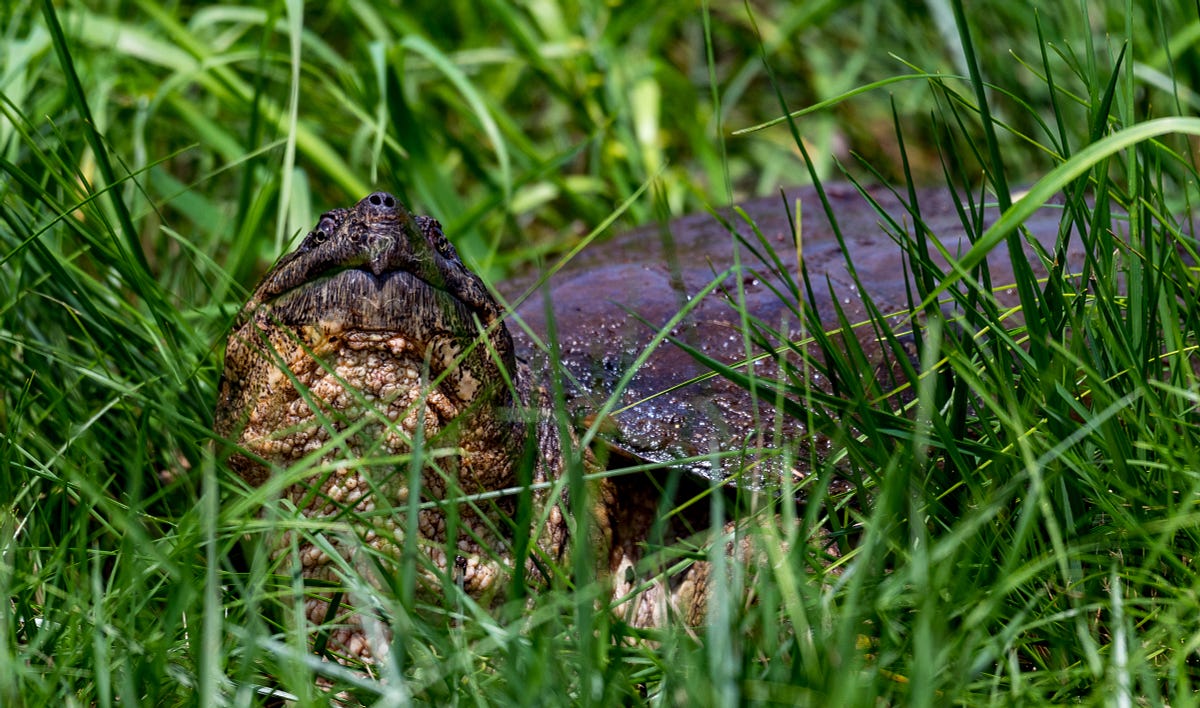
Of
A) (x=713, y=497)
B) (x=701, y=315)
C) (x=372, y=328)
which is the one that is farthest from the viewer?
(x=701, y=315)

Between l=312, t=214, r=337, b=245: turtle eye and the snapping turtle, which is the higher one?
l=312, t=214, r=337, b=245: turtle eye

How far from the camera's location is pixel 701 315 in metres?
2.33

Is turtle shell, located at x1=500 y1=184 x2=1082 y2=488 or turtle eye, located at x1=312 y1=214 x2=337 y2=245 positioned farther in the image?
turtle shell, located at x1=500 y1=184 x2=1082 y2=488

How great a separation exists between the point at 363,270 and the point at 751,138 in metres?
3.02

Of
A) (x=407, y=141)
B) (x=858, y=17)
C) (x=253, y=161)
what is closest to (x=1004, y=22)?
(x=858, y=17)

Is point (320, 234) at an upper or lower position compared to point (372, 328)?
upper

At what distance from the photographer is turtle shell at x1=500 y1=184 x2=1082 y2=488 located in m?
2.04

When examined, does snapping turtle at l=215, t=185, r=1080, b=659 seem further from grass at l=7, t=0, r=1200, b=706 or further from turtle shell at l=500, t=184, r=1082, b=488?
grass at l=7, t=0, r=1200, b=706

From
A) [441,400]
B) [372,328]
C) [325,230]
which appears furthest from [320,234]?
[441,400]

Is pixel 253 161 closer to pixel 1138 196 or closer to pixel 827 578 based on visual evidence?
pixel 827 578

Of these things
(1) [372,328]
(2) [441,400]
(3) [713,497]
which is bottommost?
(3) [713,497]

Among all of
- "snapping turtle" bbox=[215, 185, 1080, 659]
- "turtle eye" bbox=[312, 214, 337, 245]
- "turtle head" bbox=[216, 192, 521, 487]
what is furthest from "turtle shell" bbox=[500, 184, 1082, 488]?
"turtle eye" bbox=[312, 214, 337, 245]

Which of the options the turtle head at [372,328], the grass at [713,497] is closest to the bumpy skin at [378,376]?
the turtle head at [372,328]

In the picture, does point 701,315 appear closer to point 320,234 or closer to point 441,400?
point 441,400
